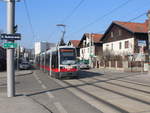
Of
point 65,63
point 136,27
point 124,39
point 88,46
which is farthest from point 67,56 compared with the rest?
point 88,46

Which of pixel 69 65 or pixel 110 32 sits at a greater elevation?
pixel 110 32

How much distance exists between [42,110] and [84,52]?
66.6 m

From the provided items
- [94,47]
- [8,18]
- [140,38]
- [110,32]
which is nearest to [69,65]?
[8,18]

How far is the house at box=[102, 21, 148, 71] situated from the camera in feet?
150

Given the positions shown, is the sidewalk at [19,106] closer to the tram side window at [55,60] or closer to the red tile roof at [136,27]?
the tram side window at [55,60]

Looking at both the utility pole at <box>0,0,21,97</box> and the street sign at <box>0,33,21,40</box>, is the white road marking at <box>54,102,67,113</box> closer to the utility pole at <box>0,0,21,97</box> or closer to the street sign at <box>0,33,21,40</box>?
the utility pole at <box>0,0,21,97</box>

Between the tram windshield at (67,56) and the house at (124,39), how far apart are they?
2234cm

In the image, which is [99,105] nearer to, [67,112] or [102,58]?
[67,112]

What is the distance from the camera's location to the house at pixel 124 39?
4569cm

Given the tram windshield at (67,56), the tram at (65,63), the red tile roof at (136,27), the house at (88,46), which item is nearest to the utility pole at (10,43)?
the tram at (65,63)

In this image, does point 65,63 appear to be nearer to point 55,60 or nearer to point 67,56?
point 67,56

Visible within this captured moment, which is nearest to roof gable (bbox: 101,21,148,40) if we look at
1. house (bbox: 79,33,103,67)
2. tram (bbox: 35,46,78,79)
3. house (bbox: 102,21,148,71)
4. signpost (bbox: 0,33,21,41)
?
house (bbox: 102,21,148,71)

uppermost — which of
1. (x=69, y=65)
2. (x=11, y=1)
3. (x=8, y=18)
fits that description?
(x=11, y=1)

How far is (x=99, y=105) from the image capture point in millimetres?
8852
